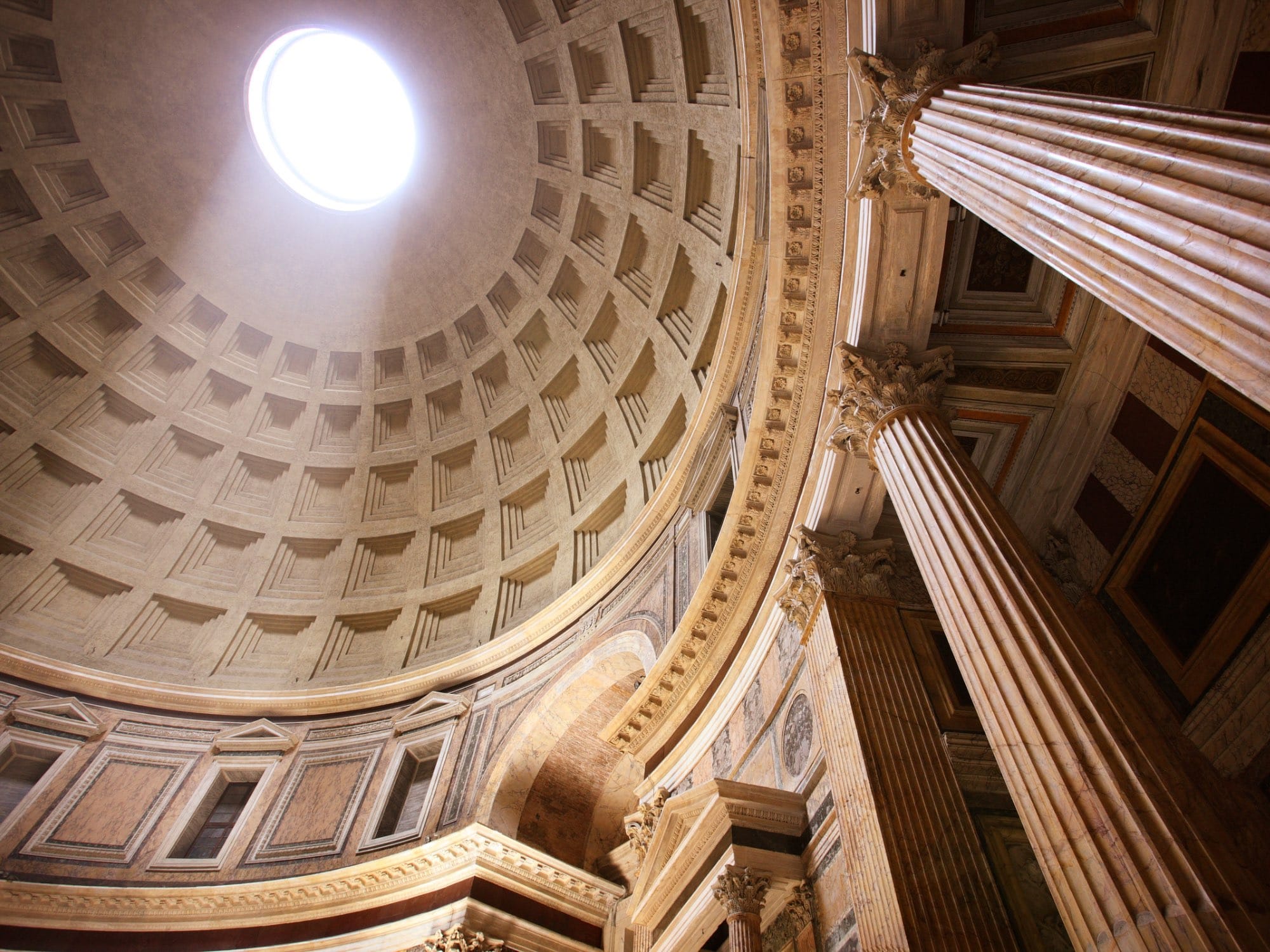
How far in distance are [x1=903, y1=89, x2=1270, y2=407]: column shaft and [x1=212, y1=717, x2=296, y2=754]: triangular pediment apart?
16.6m

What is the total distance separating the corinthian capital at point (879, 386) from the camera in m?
6.43

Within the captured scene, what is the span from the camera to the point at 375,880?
11.4 metres

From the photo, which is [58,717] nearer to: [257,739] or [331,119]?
[257,739]

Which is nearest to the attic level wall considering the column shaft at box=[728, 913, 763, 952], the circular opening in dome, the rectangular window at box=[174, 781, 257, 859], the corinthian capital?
the rectangular window at box=[174, 781, 257, 859]

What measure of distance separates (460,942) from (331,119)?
24.0 meters

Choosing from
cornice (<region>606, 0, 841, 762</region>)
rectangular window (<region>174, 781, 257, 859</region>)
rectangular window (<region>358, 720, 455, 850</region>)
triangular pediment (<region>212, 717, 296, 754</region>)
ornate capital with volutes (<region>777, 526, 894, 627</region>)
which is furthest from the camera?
triangular pediment (<region>212, 717, 296, 754</region>)

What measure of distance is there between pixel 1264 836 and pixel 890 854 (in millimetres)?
2971

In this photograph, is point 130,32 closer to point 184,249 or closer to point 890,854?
point 184,249

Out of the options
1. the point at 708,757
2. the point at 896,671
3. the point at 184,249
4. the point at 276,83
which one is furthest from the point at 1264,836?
the point at 276,83

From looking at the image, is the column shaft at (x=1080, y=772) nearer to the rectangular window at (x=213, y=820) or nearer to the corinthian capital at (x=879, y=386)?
the corinthian capital at (x=879, y=386)

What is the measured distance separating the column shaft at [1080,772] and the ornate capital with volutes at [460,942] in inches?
343

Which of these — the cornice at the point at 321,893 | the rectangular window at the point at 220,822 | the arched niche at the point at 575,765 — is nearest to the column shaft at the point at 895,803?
the arched niche at the point at 575,765

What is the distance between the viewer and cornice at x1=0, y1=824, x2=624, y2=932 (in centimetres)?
1093

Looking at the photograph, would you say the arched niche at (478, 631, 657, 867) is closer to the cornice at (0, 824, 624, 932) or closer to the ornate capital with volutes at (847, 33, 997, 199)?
the cornice at (0, 824, 624, 932)
